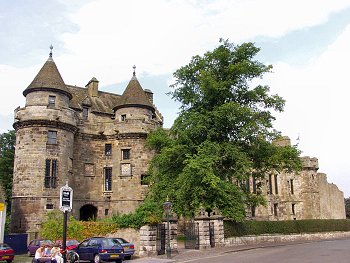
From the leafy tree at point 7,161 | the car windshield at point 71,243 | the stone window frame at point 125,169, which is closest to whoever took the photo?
the car windshield at point 71,243

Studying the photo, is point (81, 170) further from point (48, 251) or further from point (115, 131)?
point (48, 251)

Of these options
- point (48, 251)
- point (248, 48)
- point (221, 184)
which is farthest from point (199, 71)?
point (48, 251)

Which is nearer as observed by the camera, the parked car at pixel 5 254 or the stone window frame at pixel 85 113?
the parked car at pixel 5 254

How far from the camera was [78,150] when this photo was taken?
1524 inches

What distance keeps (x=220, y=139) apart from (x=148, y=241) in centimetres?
1174

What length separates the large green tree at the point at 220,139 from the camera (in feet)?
94.6

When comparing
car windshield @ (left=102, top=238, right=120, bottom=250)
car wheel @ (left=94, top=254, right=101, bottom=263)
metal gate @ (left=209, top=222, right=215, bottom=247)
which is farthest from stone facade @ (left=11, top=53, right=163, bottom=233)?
car wheel @ (left=94, top=254, right=101, bottom=263)

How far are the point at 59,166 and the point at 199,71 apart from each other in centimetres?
1472

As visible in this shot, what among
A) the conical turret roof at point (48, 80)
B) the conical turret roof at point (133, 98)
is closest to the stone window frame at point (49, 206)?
the conical turret roof at point (48, 80)

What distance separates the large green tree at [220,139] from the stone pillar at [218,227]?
142 centimetres

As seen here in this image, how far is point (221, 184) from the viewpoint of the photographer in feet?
93.8

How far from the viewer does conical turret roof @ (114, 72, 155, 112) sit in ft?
131

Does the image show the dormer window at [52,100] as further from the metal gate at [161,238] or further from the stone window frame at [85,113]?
the metal gate at [161,238]

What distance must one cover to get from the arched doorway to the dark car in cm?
1827
